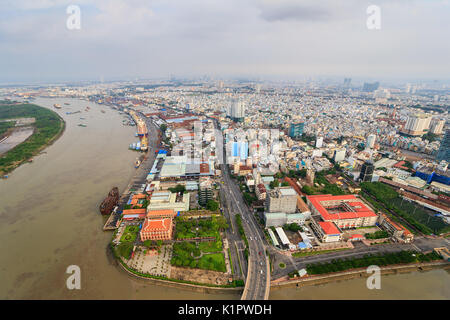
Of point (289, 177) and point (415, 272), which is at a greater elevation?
point (289, 177)

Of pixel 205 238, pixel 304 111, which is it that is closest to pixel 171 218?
pixel 205 238

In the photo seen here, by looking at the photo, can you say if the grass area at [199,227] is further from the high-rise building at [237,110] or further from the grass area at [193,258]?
the high-rise building at [237,110]

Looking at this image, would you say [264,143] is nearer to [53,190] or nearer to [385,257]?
[385,257]

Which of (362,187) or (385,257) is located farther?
(362,187)

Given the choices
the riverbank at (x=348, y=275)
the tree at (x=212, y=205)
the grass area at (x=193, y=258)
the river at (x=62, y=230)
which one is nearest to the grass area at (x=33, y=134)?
the river at (x=62, y=230)

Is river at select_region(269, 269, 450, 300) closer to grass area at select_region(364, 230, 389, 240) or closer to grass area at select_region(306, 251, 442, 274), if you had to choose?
grass area at select_region(306, 251, 442, 274)

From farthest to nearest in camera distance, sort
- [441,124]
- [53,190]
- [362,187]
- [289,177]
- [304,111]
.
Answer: [304,111] → [441,124] → [289,177] → [362,187] → [53,190]

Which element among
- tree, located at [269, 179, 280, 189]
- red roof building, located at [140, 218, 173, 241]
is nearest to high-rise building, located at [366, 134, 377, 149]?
tree, located at [269, 179, 280, 189]
